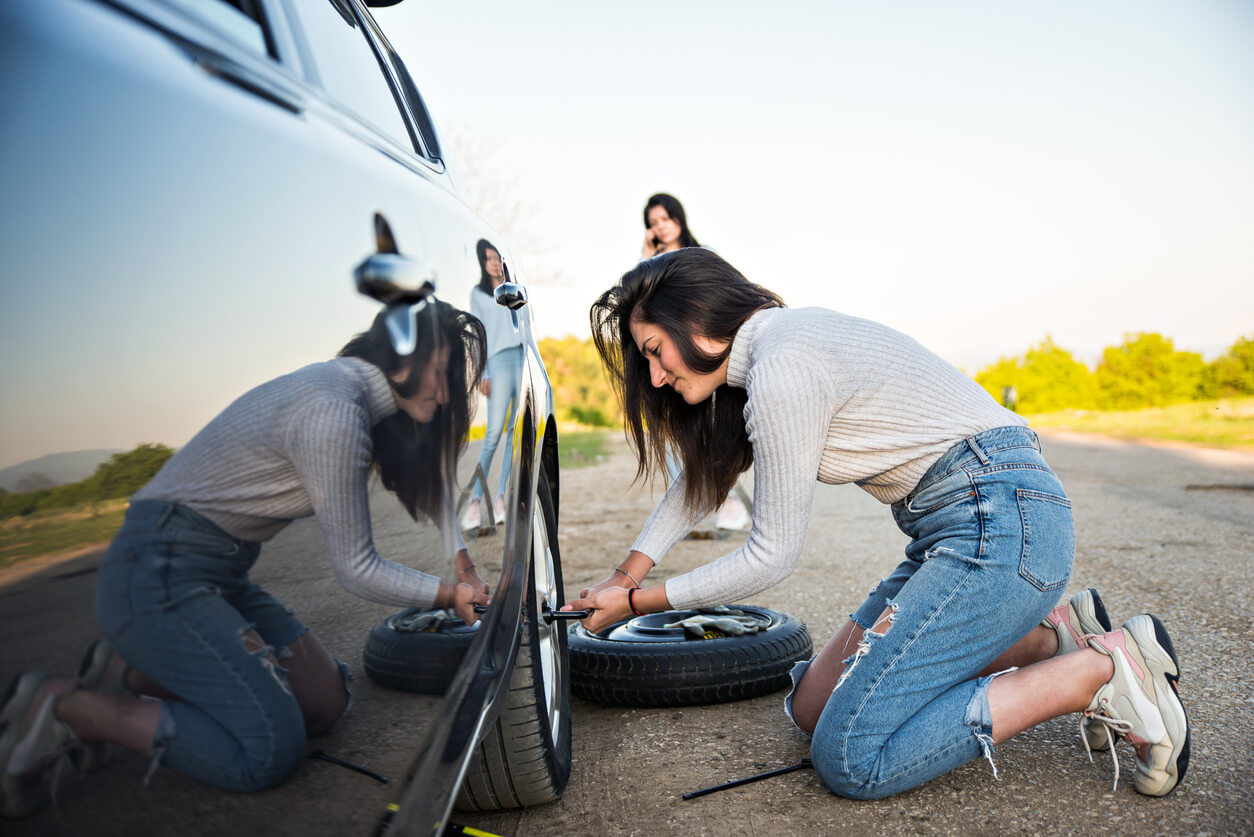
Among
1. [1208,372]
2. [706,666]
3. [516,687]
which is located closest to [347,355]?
[516,687]

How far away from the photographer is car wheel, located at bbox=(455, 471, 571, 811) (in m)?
1.75

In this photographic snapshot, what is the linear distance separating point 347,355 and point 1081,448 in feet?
30.5

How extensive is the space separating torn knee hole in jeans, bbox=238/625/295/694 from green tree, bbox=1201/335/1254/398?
15.2 meters

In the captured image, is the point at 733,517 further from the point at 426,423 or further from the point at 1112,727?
the point at 426,423

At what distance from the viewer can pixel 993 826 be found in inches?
70.9

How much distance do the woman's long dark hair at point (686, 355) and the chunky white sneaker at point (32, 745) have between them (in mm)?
1721

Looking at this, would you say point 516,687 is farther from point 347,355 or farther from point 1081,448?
point 1081,448

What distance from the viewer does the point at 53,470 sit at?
1.98 ft

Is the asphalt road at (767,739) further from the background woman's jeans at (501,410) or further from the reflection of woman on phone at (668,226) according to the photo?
the reflection of woman on phone at (668,226)

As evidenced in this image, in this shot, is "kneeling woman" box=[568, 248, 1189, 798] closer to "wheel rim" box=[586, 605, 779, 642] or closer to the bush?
"wheel rim" box=[586, 605, 779, 642]

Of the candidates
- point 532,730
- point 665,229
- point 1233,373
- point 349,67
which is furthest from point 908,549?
point 1233,373

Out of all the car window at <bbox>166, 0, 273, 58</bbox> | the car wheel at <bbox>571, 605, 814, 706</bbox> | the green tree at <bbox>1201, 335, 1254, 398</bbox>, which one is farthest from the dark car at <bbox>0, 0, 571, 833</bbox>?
the green tree at <bbox>1201, 335, 1254, 398</bbox>

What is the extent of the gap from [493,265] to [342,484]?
0.93 m

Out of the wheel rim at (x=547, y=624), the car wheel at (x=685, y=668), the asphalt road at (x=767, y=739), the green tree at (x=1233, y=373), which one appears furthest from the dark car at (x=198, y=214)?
the green tree at (x=1233, y=373)
